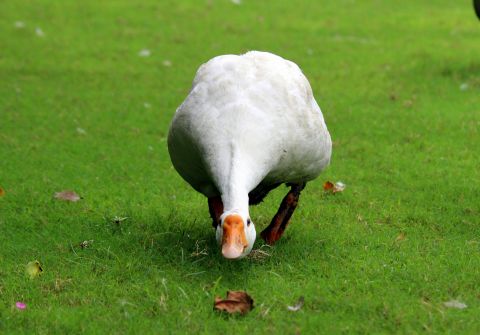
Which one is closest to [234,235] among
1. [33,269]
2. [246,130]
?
[246,130]

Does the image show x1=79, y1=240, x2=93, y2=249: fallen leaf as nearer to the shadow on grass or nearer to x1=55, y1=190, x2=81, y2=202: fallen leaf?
the shadow on grass

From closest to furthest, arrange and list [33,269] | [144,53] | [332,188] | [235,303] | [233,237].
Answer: [233,237] → [235,303] → [33,269] → [332,188] → [144,53]

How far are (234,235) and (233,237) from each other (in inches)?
0.4

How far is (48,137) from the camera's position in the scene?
8.04 m

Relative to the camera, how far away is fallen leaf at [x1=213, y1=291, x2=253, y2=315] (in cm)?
428

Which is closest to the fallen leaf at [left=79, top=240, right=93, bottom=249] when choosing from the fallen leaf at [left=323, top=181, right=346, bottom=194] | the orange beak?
the orange beak

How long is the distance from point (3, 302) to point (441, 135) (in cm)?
493

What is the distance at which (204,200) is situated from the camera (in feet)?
20.8

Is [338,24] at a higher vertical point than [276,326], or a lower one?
lower

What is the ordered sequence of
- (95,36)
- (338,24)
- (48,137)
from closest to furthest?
(48,137), (95,36), (338,24)

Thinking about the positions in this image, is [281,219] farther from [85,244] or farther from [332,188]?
[332,188]

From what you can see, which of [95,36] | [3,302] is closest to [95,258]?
[3,302]

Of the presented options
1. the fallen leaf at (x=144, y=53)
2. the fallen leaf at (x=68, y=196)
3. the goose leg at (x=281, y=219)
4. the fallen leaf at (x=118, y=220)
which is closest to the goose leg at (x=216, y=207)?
the goose leg at (x=281, y=219)

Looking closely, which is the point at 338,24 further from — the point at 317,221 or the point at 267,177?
the point at 267,177
